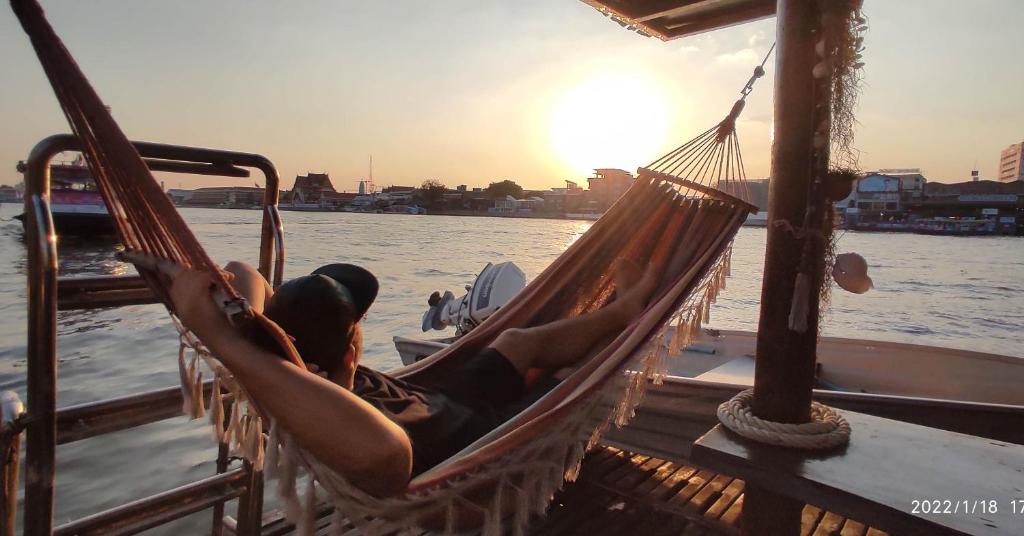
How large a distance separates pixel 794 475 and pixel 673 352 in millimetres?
653

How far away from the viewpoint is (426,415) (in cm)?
137

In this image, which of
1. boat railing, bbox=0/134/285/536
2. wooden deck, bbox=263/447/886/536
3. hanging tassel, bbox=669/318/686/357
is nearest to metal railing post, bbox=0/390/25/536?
boat railing, bbox=0/134/285/536

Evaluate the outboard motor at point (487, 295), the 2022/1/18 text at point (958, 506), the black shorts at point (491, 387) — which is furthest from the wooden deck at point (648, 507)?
the outboard motor at point (487, 295)

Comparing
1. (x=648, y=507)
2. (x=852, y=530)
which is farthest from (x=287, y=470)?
(x=852, y=530)

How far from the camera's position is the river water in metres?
3.17

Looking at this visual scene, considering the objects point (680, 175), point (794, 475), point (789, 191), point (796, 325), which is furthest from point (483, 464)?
point (680, 175)

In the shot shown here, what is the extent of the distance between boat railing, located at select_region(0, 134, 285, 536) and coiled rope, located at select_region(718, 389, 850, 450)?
1143mm

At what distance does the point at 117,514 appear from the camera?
1.17 metres

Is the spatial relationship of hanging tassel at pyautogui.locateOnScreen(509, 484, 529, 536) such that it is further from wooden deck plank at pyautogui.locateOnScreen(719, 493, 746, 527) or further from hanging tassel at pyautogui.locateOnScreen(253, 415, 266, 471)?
wooden deck plank at pyautogui.locateOnScreen(719, 493, 746, 527)

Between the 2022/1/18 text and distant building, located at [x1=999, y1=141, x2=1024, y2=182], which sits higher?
distant building, located at [x1=999, y1=141, x2=1024, y2=182]

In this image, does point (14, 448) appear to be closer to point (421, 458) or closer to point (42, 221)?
point (42, 221)

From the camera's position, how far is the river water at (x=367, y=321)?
3.17 meters

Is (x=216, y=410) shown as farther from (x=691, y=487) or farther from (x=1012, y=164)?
(x=1012, y=164)

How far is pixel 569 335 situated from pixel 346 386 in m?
0.88
